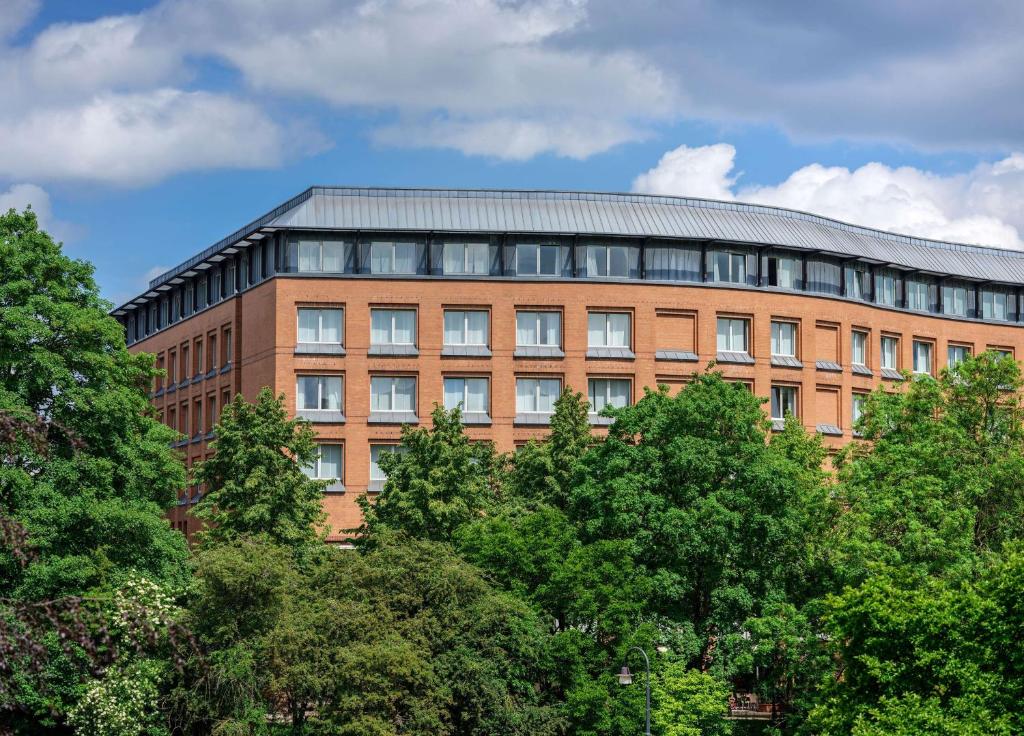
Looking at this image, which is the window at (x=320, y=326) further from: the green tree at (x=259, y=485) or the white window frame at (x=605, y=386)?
the green tree at (x=259, y=485)

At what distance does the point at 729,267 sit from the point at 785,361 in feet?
23.0

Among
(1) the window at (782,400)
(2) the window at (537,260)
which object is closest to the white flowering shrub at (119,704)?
(2) the window at (537,260)

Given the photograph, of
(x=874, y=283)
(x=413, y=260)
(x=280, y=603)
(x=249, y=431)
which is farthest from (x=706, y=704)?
(x=874, y=283)

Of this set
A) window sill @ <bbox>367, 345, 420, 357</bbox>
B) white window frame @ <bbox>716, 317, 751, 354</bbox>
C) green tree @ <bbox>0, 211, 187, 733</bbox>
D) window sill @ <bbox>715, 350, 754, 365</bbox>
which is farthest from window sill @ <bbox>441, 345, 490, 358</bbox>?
green tree @ <bbox>0, 211, 187, 733</bbox>

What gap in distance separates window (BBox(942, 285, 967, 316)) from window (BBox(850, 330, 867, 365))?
9265 millimetres

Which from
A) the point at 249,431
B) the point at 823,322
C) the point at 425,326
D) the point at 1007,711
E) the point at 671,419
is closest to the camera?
the point at 1007,711

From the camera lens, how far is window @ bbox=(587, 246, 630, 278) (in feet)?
285

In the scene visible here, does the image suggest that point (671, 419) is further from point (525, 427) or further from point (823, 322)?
point (823, 322)

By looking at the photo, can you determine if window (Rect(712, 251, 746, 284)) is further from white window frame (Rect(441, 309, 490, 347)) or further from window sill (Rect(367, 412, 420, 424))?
window sill (Rect(367, 412, 420, 424))

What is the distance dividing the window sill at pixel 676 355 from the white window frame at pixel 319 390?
63.1 feet

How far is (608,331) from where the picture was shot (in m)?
86.9

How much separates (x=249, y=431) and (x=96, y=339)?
10835 mm

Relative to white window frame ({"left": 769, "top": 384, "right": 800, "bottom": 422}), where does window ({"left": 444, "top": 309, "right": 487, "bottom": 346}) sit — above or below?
above

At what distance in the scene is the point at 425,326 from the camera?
84.7m
